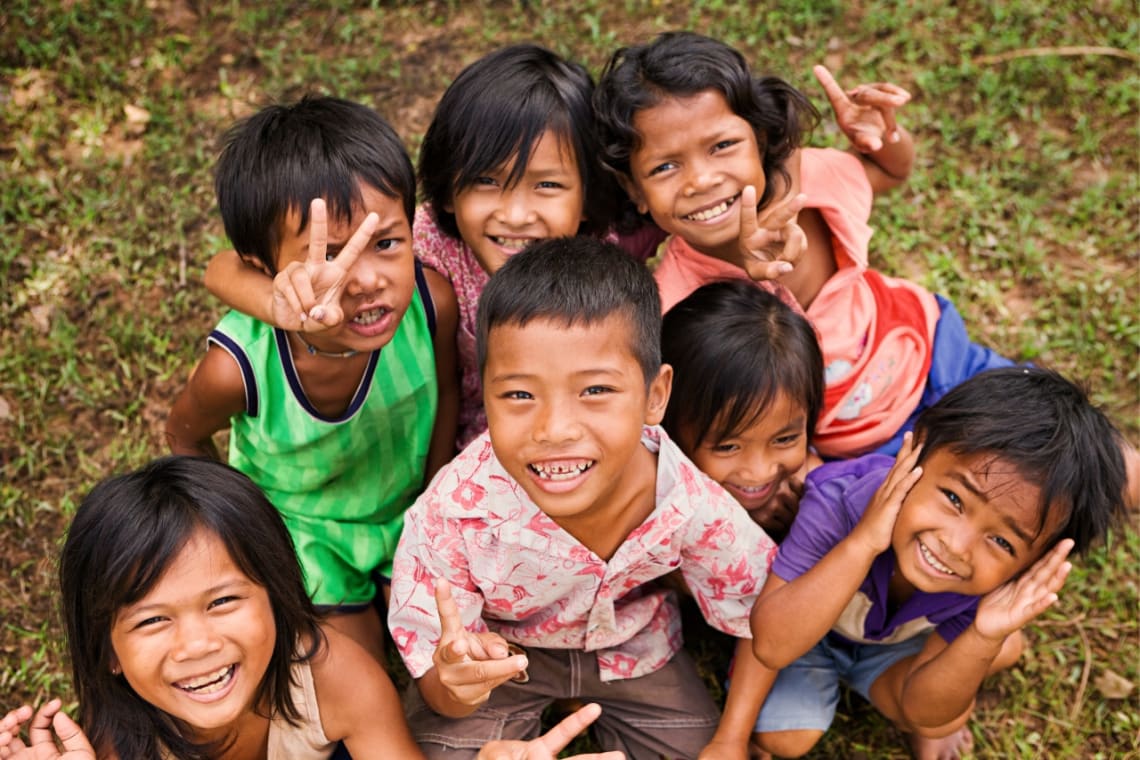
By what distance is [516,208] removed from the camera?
269cm

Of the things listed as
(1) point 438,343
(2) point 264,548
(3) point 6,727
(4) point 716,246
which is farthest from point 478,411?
(3) point 6,727

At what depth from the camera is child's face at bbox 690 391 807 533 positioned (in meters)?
2.71

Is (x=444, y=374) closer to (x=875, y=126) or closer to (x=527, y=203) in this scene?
(x=527, y=203)

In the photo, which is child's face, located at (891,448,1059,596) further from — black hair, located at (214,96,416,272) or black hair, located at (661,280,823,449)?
black hair, located at (214,96,416,272)

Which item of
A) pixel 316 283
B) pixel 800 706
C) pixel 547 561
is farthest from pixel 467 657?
pixel 800 706

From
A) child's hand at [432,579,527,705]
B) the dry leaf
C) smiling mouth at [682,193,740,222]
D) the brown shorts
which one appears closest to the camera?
child's hand at [432,579,527,705]

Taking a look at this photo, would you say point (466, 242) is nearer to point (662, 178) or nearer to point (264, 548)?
point (662, 178)

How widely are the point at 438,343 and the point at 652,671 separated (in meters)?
1.00

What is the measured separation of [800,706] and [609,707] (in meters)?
0.48

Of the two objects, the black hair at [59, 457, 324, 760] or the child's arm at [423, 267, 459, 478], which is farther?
the child's arm at [423, 267, 459, 478]

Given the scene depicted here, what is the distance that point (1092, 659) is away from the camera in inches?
120

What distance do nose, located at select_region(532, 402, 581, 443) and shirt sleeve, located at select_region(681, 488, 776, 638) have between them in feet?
1.52

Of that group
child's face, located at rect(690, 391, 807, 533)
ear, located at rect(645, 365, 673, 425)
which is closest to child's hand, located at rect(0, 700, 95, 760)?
ear, located at rect(645, 365, 673, 425)

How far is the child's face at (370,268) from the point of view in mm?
2471
